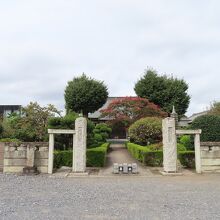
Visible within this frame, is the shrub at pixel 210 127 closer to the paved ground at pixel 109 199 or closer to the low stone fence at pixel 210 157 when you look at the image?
the low stone fence at pixel 210 157

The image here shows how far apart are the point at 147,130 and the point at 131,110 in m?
6.22

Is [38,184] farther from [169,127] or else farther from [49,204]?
[169,127]

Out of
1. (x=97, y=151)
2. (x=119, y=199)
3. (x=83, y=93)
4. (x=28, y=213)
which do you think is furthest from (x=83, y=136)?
(x=83, y=93)

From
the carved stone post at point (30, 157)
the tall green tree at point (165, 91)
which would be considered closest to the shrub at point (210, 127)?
the carved stone post at point (30, 157)

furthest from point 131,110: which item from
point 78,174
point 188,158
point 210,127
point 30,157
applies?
point 30,157

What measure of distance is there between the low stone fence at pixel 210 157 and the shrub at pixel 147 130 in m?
6.13

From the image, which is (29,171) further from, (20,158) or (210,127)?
(210,127)

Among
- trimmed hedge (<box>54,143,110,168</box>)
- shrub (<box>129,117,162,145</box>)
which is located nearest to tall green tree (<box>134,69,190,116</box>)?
shrub (<box>129,117,162,145</box>)

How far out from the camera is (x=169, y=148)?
10.6 meters

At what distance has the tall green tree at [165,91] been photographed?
27672 mm

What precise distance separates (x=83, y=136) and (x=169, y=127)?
11.3 feet

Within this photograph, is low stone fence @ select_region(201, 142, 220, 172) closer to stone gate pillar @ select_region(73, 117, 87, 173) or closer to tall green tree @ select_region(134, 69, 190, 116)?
stone gate pillar @ select_region(73, 117, 87, 173)

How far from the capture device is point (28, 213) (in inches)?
191

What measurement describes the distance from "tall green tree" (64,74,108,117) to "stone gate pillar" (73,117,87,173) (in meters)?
17.6
